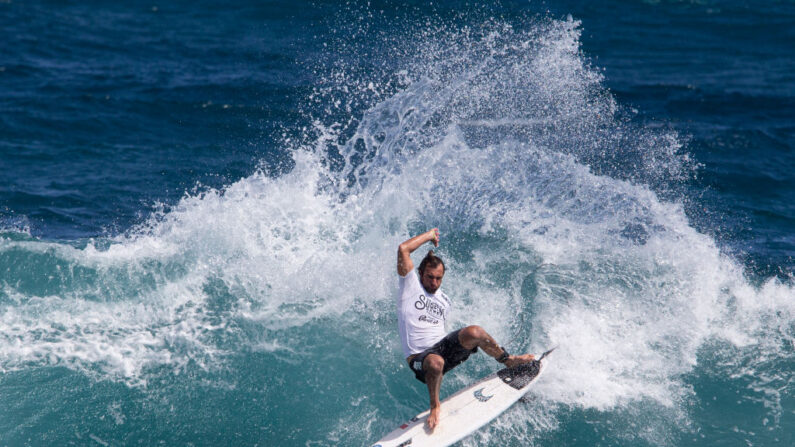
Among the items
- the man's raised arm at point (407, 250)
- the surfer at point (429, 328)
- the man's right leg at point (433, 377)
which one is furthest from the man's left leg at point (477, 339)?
the man's raised arm at point (407, 250)

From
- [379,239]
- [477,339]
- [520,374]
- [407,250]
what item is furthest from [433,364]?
[379,239]

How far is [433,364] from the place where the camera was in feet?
23.5

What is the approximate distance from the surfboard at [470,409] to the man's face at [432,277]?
1427mm

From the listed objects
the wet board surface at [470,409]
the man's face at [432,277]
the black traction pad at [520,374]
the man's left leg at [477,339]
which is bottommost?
the wet board surface at [470,409]

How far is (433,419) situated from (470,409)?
54 centimetres

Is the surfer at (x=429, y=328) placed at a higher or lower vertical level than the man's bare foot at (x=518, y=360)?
higher

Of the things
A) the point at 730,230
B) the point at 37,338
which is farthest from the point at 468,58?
the point at 37,338

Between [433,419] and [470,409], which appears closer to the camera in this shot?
[433,419]

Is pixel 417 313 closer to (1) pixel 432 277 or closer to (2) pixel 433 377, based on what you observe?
(1) pixel 432 277

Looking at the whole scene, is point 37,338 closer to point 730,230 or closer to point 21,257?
point 21,257

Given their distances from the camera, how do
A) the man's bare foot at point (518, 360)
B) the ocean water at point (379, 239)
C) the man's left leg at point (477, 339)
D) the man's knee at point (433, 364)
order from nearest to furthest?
the man's knee at point (433, 364)
the man's left leg at point (477, 339)
the man's bare foot at point (518, 360)
the ocean water at point (379, 239)

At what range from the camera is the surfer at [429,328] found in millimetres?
7246

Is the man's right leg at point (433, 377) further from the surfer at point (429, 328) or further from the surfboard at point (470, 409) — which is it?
the surfboard at point (470, 409)

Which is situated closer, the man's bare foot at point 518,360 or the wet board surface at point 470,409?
the wet board surface at point 470,409
